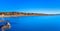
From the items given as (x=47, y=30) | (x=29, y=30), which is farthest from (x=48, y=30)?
(x=29, y=30)

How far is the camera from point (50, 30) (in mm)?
4484

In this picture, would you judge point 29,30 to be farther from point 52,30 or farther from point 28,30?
point 52,30

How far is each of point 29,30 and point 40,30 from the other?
34cm

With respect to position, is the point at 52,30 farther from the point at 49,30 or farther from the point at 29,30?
the point at 29,30

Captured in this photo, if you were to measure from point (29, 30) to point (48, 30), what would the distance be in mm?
577

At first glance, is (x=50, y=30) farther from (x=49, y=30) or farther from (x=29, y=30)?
(x=29, y=30)

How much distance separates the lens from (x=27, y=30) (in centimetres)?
462

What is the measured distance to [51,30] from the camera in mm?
4480

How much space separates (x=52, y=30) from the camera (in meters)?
4.46

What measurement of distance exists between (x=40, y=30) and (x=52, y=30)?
0.38 m

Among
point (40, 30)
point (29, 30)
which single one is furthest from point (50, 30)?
point (29, 30)

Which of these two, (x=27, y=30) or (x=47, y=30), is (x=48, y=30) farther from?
(x=27, y=30)

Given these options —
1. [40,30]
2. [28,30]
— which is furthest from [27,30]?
[40,30]

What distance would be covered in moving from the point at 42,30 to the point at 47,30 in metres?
0.16
